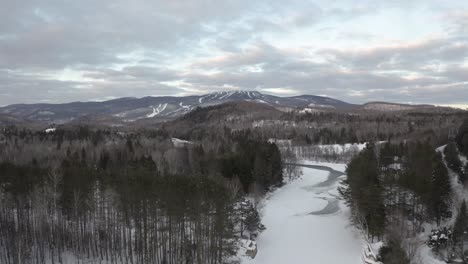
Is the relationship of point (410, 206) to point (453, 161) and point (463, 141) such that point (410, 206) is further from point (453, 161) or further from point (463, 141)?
point (463, 141)

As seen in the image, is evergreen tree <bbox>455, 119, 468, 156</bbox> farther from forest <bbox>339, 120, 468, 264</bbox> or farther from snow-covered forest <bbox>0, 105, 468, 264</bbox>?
forest <bbox>339, 120, 468, 264</bbox>

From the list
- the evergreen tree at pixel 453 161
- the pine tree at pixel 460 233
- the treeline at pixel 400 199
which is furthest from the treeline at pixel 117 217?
the evergreen tree at pixel 453 161

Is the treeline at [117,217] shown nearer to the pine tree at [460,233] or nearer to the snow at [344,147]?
the pine tree at [460,233]

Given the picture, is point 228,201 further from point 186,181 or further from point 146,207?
point 146,207

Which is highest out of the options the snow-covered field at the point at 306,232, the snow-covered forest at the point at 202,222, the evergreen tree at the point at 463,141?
the evergreen tree at the point at 463,141

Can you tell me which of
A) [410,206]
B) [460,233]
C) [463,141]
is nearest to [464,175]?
[410,206]

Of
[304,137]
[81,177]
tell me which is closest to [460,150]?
[81,177]

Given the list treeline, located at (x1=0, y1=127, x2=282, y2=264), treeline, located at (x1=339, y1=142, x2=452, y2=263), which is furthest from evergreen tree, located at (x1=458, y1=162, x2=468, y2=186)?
treeline, located at (x1=0, y1=127, x2=282, y2=264)

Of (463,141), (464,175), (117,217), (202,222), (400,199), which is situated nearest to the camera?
(202,222)
